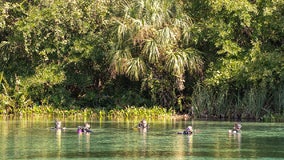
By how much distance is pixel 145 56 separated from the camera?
41938mm

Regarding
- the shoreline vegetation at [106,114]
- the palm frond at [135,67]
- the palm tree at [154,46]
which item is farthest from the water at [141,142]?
the palm tree at [154,46]

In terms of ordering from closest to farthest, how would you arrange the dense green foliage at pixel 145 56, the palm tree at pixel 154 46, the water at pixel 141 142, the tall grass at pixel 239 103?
the water at pixel 141 142 → the tall grass at pixel 239 103 → the dense green foliage at pixel 145 56 → the palm tree at pixel 154 46

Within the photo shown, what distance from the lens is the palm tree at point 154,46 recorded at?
41.4 metres

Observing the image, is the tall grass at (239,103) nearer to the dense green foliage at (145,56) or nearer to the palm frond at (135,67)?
the dense green foliage at (145,56)

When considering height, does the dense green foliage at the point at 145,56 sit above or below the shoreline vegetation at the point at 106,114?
above

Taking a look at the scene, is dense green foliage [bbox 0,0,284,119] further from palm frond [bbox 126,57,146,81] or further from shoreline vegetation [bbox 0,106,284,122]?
shoreline vegetation [bbox 0,106,284,122]

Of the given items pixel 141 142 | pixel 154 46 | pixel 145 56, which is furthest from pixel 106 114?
pixel 141 142

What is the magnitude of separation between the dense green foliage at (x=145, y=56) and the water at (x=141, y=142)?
4.20 m

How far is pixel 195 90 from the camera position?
42281 millimetres

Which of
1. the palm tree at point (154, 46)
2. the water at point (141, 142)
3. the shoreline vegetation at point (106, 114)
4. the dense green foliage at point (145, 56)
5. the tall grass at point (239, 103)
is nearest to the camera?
the water at point (141, 142)

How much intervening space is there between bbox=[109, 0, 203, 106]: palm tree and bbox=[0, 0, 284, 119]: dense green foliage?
0.17 feet

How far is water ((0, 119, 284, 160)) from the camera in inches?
982

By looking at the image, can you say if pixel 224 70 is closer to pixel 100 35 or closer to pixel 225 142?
pixel 100 35

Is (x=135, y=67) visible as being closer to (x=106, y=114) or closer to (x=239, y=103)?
(x=106, y=114)
